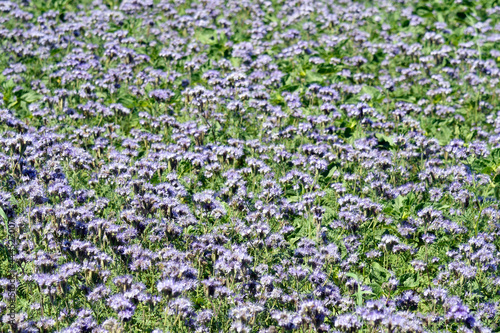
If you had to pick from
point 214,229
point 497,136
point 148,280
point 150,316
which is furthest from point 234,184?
point 497,136

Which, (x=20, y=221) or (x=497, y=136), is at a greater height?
(x=20, y=221)

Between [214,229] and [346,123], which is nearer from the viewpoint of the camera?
[214,229]

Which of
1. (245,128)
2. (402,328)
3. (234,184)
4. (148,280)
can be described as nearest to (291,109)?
(245,128)

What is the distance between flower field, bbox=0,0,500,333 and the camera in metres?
6.39

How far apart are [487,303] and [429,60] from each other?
717 centimetres

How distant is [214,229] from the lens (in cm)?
754

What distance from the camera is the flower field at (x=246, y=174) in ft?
21.0

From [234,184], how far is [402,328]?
331 centimetres

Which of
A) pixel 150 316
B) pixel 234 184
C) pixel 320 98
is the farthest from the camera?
pixel 320 98

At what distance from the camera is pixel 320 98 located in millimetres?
11148

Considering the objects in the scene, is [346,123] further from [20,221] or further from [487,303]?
[20,221]

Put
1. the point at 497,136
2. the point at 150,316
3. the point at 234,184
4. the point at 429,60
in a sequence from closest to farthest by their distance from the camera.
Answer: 1. the point at 150,316
2. the point at 234,184
3. the point at 497,136
4. the point at 429,60

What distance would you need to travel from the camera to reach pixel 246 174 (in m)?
9.11

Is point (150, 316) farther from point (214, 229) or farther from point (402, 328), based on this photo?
point (402, 328)
